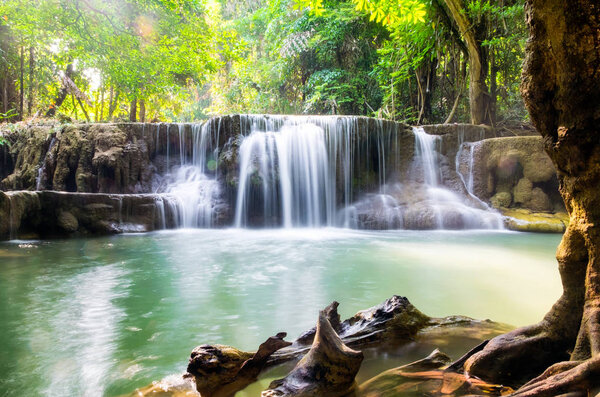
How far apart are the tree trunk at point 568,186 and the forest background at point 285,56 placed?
2.54m

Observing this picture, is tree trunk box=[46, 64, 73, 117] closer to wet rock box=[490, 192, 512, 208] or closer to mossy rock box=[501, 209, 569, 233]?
wet rock box=[490, 192, 512, 208]

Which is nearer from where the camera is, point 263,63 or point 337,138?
point 337,138

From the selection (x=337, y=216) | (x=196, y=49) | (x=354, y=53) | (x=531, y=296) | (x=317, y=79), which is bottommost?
(x=531, y=296)

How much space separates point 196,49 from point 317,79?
8.29 m

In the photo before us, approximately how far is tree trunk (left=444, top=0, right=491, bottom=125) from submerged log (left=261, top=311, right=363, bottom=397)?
12.3 m

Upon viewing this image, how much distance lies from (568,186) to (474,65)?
42.1ft

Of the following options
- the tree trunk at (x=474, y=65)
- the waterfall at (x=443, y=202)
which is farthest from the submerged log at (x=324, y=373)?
the tree trunk at (x=474, y=65)

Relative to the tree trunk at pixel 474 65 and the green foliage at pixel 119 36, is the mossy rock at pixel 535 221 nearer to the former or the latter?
the tree trunk at pixel 474 65

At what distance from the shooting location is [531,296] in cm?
411

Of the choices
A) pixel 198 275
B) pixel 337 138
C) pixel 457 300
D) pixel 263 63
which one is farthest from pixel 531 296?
pixel 263 63

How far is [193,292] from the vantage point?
4.37 m

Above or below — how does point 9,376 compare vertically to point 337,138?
below

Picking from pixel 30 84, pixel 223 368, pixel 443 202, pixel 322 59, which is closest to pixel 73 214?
pixel 223 368

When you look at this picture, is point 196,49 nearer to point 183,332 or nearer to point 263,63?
point 183,332
